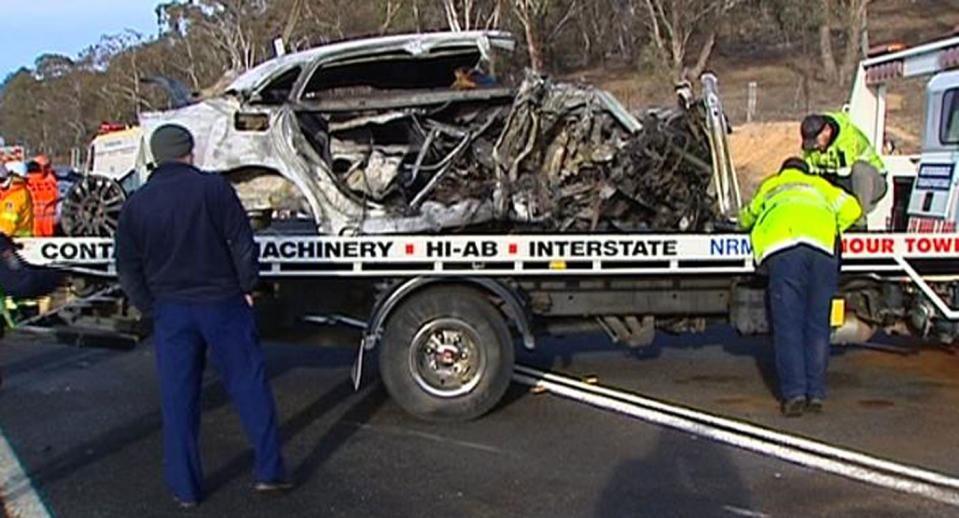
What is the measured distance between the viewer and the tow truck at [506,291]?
24.9 feet

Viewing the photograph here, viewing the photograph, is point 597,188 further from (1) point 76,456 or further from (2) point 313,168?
(1) point 76,456

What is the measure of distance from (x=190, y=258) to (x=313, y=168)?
108 inches

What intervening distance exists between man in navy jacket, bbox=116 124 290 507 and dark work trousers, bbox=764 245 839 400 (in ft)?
10.9

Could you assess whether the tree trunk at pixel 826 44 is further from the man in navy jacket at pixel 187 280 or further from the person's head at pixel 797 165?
the man in navy jacket at pixel 187 280

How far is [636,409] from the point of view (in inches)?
310

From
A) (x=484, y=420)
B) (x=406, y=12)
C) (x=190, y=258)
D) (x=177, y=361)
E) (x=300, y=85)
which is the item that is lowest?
(x=484, y=420)

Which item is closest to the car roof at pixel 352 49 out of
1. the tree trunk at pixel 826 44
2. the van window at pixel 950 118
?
the van window at pixel 950 118

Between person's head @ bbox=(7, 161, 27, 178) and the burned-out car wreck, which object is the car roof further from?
person's head @ bbox=(7, 161, 27, 178)

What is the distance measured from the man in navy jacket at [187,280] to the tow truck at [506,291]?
1759 millimetres

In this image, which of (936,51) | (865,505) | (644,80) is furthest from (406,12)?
(865,505)

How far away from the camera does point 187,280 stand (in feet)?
18.9

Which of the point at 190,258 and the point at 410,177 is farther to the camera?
the point at 410,177

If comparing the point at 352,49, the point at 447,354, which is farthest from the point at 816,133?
the point at 352,49

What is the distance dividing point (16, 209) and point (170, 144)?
6.42m
